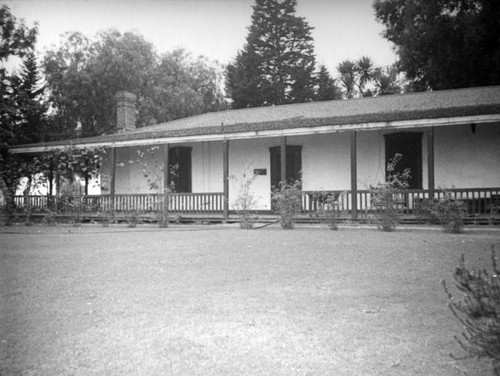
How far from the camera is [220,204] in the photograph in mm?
16156

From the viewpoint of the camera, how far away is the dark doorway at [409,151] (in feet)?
49.9

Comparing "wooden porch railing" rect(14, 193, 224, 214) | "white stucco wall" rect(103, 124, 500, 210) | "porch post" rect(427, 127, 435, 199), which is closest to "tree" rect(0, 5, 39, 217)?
"wooden porch railing" rect(14, 193, 224, 214)

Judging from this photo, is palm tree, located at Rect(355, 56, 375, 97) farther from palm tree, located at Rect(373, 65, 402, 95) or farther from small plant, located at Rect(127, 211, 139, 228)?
small plant, located at Rect(127, 211, 139, 228)

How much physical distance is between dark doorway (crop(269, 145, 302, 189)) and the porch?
3.79 feet

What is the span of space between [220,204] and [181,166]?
3477mm

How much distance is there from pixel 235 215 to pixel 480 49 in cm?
2002

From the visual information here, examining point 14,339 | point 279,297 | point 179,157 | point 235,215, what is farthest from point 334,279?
point 179,157

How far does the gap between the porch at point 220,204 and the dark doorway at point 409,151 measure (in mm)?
727

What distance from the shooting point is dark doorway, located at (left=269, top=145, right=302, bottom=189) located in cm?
1698

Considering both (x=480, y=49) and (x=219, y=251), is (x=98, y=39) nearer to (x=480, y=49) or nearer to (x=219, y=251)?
(x=480, y=49)

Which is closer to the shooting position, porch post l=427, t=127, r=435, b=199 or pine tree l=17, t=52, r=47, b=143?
porch post l=427, t=127, r=435, b=199

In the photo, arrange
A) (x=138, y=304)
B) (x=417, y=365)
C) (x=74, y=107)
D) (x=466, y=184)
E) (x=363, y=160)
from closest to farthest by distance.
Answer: (x=417, y=365), (x=138, y=304), (x=466, y=184), (x=363, y=160), (x=74, y=107)

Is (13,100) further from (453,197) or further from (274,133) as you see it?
(453,197)

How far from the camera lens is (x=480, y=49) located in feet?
87.6
